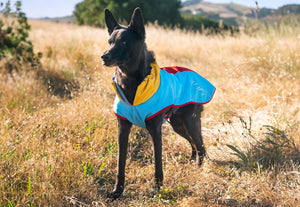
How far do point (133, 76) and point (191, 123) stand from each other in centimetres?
92

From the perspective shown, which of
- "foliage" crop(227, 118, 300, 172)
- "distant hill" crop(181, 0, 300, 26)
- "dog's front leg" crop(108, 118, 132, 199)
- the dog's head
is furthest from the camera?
"distant hill" crop(181, 0, 300, 26)

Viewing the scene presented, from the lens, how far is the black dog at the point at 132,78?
2.08m

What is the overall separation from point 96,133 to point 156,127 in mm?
1174

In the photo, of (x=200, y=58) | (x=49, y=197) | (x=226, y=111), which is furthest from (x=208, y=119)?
(x=200, y=58)

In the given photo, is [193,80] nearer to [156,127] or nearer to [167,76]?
[167,76]

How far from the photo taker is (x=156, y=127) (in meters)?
2.35

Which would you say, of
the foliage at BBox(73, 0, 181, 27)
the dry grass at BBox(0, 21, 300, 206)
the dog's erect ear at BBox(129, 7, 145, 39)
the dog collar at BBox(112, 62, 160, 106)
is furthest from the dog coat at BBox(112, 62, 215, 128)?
the foliage at BBox(73, 0, 181, 27)

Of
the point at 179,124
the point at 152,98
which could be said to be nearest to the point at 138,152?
A: the point at 179,124

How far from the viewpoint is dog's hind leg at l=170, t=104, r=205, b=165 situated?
2.79m

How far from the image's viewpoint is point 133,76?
2.27 m

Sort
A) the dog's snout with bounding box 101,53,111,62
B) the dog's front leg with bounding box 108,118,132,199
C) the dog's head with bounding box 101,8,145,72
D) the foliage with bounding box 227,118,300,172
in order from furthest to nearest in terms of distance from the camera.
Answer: the foliage with bounding box 227,118,300,172, the dog's front leg with bounding box 108,118,132,199, the dog's head with bounding box 101,8,145,72, the dog's snout with bounding box 101,53,111,62

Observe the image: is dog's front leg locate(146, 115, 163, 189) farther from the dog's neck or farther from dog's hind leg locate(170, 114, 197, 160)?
dog's hind leg locate(170, 114, 197, 160)

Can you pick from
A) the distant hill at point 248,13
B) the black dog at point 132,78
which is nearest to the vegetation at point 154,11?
the distant hill at point 248,13

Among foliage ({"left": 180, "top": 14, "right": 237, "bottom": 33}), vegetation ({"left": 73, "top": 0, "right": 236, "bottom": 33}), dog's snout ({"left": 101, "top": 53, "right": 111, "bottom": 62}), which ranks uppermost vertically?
vegetation ({"left": 73, "top": 0, "right": 236, "bottom": 33})
